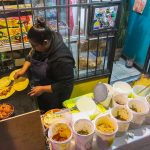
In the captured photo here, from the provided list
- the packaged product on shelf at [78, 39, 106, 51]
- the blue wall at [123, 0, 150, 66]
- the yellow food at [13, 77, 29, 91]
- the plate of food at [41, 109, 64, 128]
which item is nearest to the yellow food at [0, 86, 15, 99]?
the yellow food at [13, 77, 29, 91]

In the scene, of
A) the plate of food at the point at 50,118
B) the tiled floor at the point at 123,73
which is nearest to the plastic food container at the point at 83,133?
the plate of food at the point at 50,118

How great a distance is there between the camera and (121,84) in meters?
1.16

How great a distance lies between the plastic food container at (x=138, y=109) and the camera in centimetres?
92

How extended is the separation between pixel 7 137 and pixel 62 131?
8.7 inches

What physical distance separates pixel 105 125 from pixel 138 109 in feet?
0.70

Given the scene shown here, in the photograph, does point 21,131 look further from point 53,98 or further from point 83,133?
point 53,98

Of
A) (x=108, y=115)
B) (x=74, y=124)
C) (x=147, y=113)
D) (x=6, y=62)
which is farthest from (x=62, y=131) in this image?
(x=6, y=62)

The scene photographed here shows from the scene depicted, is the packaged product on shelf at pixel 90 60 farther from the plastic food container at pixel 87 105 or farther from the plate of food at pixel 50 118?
the plate of food at pixel 50 118

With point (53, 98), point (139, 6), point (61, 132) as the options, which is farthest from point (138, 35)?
point (61, 132)

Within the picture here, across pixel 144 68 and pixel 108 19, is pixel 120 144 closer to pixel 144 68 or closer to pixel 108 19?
pixel 108 19

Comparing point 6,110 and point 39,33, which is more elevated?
point 39,33

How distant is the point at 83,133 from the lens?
0.83 meters

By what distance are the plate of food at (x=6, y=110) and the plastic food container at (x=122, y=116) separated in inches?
20.1

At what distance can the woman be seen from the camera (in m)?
1.19
